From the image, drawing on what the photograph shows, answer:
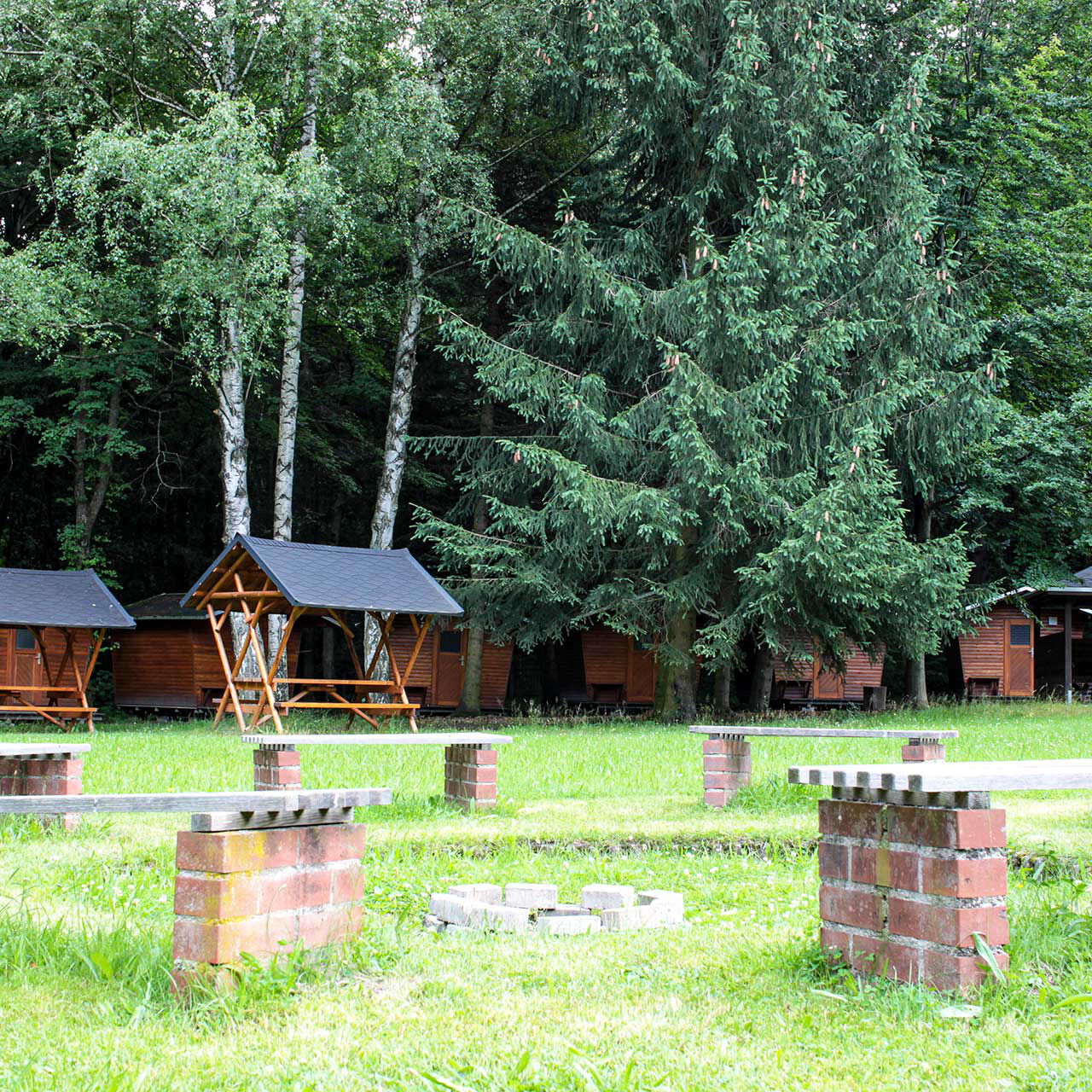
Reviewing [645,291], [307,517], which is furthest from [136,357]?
[645,291]

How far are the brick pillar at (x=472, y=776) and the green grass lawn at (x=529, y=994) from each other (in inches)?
47.8

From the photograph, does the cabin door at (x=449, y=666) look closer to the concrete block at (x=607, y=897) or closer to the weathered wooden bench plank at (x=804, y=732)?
the weathered wooden bench plank at (x=804, y=732)

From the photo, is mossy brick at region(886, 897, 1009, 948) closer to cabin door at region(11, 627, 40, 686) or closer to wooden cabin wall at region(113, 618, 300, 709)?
wooden cabin wall at region(113, 618, 300, 709)

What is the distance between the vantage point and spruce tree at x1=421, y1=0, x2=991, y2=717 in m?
20.4

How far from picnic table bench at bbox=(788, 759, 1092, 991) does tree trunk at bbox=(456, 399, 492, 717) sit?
21014mm

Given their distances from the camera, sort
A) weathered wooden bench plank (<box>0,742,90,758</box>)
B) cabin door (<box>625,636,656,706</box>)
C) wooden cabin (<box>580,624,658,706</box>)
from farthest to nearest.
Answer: cabin door (<box>625,636,656,706</box>)
wooden cabin (<box>580,624,658,706</box>)
weathered wooden bench plank (<box>0,742,90,758</box>)

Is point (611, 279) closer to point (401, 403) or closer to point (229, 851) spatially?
point (401, 403)

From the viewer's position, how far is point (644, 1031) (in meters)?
3.77

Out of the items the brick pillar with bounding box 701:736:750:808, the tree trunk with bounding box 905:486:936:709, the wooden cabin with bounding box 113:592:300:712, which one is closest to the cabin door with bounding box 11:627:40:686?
the wooden cabin with bounding box 113:592:300:712

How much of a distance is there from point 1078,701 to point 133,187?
21304 millimetres

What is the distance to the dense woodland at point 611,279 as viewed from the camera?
20.6 meters

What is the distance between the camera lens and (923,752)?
9719 millimetres

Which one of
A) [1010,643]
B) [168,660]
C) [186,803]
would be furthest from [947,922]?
[1010,643]

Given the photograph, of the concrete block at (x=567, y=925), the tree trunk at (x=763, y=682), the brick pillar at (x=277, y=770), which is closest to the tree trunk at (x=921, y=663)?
the tree trunk at (x=763, y=682)
